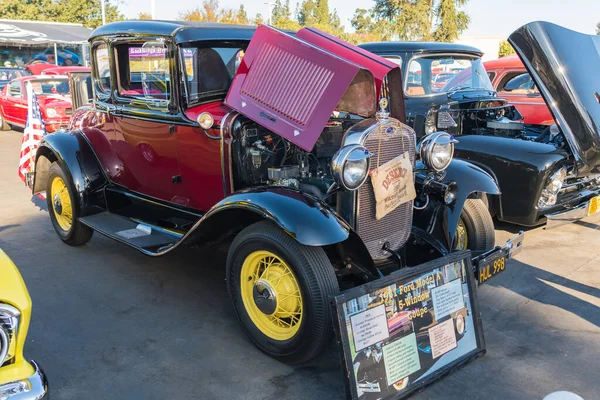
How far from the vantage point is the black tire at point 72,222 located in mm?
4723

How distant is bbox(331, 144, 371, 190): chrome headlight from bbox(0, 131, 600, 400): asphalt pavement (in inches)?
43.6

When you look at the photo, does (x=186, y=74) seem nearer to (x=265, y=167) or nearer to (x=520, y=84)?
(x=265, y=167)

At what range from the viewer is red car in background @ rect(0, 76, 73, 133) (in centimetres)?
1072

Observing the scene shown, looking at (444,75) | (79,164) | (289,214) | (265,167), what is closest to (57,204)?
(79,164)

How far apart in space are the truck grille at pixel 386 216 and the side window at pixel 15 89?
38.3 feet

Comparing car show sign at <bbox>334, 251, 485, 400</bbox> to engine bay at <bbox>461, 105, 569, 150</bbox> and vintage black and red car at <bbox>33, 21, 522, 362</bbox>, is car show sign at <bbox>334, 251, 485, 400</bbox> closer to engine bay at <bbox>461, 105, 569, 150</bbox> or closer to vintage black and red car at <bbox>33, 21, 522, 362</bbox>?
vintage black and red car at <bbox>33, 21, 522, 362</bbox>

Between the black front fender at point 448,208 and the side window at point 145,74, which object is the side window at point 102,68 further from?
the black front fender at point 448,208

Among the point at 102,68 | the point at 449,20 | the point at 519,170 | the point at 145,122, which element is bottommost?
the point at 519,170

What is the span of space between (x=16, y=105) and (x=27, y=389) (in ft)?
40.1

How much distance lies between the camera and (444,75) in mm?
6812

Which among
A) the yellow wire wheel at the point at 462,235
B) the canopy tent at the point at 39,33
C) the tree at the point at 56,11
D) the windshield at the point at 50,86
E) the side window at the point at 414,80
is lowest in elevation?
the yellow wire wheel at the point at 462,235

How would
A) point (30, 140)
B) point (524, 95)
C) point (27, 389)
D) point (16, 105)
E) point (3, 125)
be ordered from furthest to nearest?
1. point (3, 125)
2. point (16, 105)
3. point (524, 95)
4. point (30, 140)
5. point (27, 389)

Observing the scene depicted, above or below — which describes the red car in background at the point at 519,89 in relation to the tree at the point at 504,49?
below

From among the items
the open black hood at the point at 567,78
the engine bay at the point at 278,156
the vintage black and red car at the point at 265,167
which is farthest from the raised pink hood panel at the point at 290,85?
the open black hood at the point at 567,78
